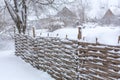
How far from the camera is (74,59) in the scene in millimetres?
6273

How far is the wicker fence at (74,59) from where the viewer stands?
498cm

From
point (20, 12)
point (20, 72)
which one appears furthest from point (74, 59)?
point (20, 12)

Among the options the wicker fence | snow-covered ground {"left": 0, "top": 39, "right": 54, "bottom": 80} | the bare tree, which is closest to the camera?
the wicker fence

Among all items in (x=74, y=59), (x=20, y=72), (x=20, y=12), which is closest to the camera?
(x=74, y=59)

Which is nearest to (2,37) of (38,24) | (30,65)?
(38,24)

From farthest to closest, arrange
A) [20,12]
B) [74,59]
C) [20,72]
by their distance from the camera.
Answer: [20,12]
[20,72]
[74,59]

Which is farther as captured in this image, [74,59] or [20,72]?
[20,72]

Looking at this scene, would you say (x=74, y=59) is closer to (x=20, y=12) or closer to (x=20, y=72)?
(x=20, y=72)

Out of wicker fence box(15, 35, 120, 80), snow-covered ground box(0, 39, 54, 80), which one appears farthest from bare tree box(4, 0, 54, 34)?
wicker fence box(15, 35, 120, 80)

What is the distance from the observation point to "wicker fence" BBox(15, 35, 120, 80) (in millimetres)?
4984

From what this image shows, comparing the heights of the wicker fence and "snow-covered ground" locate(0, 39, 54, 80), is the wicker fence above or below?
above

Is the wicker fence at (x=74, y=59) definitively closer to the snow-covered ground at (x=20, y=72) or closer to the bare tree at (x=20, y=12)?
the snow-covered ground at (x=20, y=72)

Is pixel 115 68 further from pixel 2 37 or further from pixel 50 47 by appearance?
pixel 2 37

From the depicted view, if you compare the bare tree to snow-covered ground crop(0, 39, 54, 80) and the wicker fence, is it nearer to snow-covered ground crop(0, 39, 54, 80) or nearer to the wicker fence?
snow-covered ground crop(0, 39, 54, 80)
